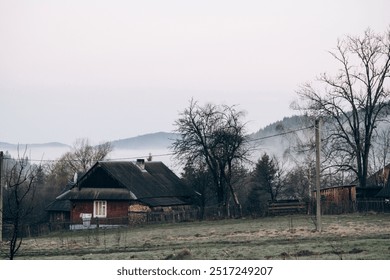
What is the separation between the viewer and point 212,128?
39.2 metres

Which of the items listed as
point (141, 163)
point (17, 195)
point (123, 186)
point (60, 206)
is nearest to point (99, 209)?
point (123, 186)

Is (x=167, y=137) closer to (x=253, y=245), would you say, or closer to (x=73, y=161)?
(x=253, y=245)

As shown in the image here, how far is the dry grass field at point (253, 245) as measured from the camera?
54.4 feet

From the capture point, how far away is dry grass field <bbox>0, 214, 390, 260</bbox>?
1659 cm

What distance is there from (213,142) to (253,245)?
20668 millimetres

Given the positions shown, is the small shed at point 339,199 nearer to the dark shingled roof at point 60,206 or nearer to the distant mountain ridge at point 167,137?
the distant mountain ridge at point 167,137

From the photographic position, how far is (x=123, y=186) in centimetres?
4028

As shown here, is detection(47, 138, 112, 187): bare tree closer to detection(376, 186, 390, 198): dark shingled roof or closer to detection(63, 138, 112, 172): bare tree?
detection(63, 138, 112, 172): bare tree

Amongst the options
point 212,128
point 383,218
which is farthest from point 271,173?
point 383,218

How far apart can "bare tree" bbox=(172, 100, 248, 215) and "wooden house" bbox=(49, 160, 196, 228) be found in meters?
3.53

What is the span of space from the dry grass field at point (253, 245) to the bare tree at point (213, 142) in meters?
11.4

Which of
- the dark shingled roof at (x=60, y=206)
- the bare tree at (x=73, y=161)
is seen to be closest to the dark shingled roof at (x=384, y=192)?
the dark shingled roof at (x=60, y=206)

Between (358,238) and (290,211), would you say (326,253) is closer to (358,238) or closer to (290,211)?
(358,238)

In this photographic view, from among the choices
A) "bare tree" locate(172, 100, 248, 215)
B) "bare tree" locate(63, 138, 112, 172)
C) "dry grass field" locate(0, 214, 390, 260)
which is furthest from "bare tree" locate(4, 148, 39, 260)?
"bare tree" locate(63, 138, 112, 172)
